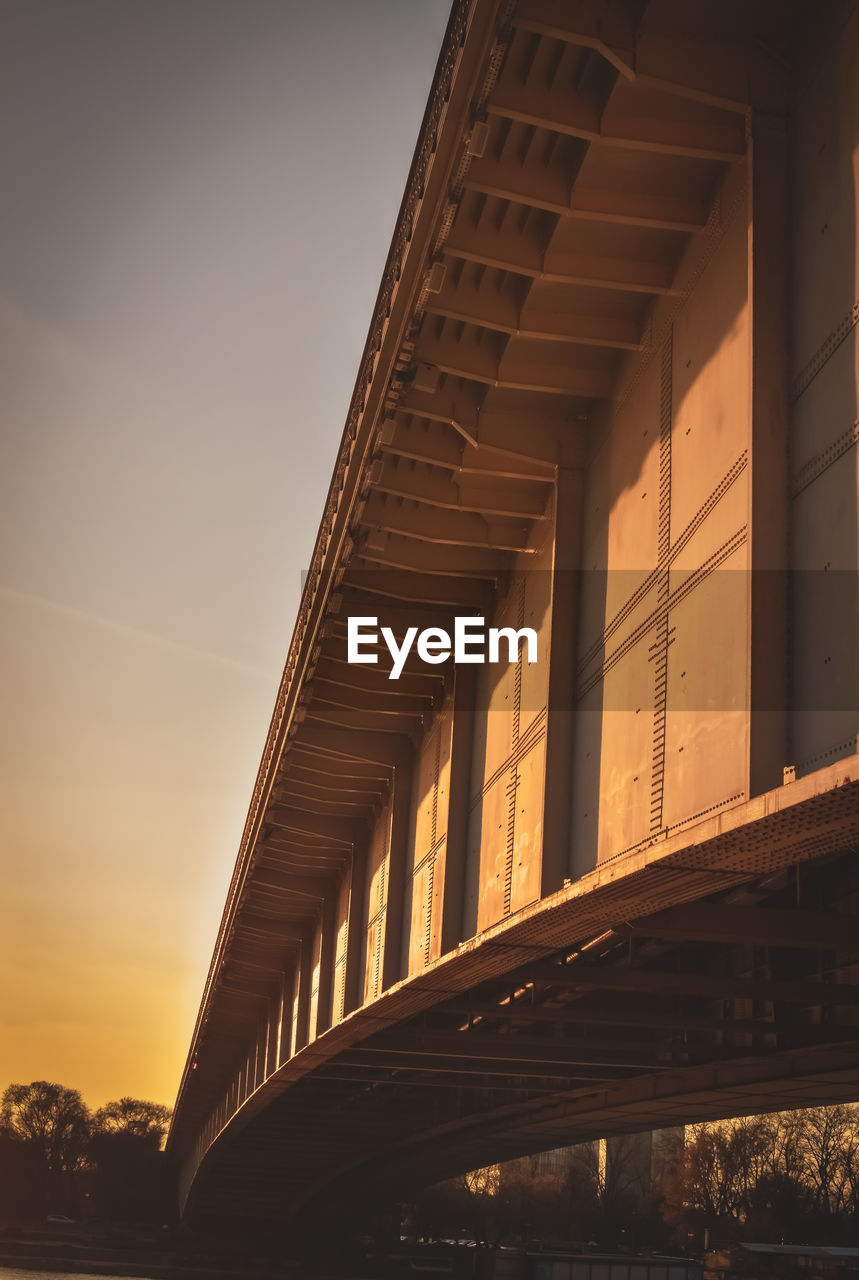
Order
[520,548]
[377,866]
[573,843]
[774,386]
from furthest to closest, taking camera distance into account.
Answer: [377,866] < [520,548] < [573,843] < [774,386]

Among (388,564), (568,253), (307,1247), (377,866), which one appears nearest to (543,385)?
(568,253)

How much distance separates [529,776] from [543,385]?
13.0 feet

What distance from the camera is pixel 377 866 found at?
76.3 ft

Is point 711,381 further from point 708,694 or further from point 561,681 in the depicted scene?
point 561,681

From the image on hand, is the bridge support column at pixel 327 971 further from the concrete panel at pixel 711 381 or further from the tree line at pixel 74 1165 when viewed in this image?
the tree line at pixel 74 1165

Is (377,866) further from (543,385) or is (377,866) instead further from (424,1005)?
(543,385)

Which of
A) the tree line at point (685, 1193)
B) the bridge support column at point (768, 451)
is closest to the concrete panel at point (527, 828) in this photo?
the bridge support column at point (768, 451)

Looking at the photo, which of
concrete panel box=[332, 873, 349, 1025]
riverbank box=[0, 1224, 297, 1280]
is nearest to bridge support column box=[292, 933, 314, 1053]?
concrete panel box=[332, 873, 349, 1025]

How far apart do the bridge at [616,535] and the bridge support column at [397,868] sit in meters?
0.06

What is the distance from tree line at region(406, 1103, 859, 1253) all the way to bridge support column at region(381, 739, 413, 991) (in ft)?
316

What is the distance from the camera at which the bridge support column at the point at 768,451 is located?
801 centimetres

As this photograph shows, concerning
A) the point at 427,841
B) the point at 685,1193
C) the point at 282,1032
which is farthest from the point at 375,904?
the point at 685,1193

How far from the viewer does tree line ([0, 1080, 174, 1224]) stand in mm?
114000

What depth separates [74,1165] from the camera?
150000 mm
